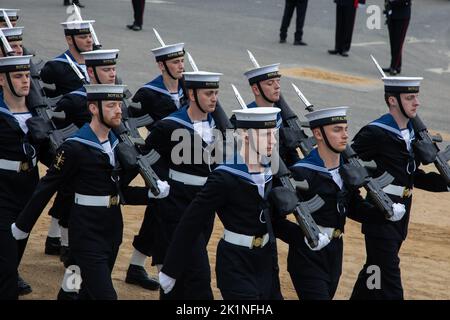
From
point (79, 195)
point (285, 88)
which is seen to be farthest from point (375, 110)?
point (79, 195)

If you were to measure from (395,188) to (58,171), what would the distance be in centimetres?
282

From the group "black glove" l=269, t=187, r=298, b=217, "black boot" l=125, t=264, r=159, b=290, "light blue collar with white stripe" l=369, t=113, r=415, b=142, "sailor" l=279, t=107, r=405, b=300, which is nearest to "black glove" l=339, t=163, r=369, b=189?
"sailor" l=279, t=107, r=405, b=300

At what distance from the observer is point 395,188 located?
9.58 metres

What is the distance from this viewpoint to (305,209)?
27.0 ft

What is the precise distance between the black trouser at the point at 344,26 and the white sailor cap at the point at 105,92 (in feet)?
42.9

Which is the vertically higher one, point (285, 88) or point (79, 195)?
point (79, 195)

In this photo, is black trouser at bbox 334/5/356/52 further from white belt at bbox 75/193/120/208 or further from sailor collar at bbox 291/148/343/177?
white belt at bbox 75/193/120/208

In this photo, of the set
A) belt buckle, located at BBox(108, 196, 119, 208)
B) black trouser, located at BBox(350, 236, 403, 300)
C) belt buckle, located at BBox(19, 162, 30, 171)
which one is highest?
belt buckle, located at BBox(108, 196, 119, 208)

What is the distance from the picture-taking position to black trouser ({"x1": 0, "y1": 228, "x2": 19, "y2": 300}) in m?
8.95

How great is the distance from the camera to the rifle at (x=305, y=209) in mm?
8133

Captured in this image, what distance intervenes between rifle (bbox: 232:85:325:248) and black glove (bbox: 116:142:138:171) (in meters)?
1.12

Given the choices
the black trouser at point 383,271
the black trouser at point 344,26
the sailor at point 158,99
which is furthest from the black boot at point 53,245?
the black trouser at point 344,26

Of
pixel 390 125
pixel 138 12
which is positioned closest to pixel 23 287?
pixel 390 125

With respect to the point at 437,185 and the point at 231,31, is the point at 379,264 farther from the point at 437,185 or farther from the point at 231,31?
the point at 231,31
